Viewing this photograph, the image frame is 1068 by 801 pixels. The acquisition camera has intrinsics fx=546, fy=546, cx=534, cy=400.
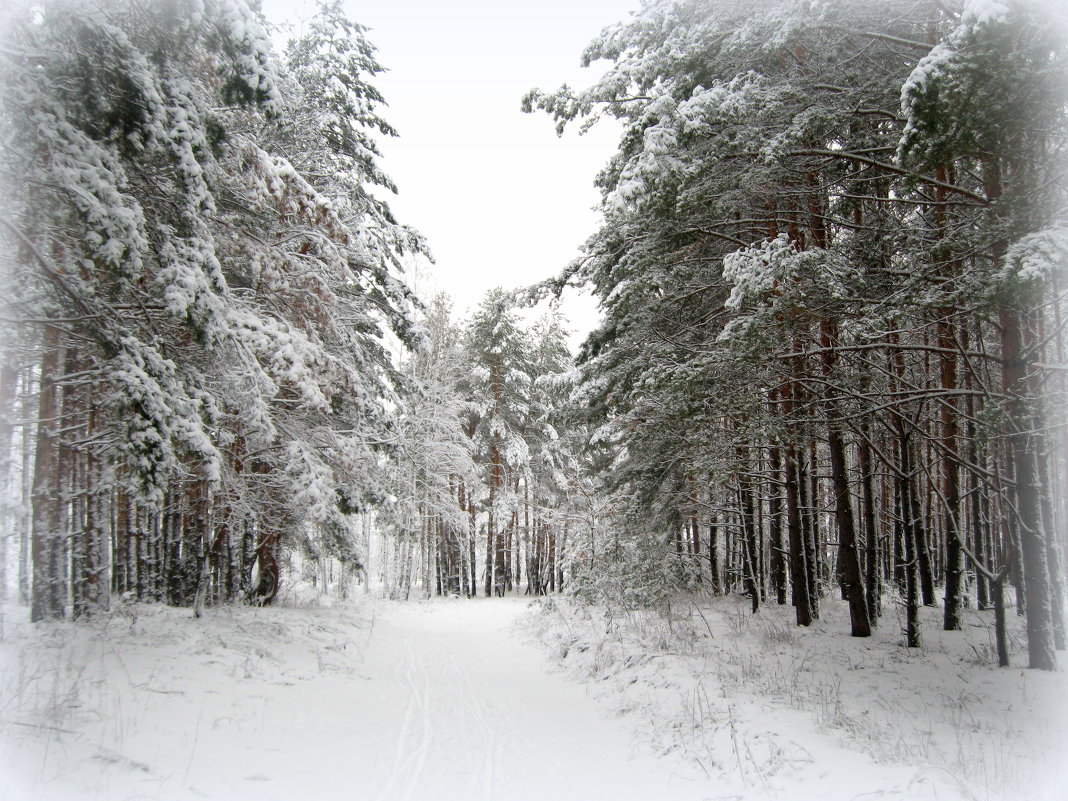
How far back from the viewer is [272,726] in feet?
19.6

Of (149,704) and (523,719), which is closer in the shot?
(149,704)

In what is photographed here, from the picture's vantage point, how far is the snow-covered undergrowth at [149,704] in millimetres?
4141

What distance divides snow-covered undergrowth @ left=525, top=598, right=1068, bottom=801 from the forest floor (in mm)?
28

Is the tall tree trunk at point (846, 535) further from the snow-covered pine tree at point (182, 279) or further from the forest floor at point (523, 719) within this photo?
the snow-covered pine tree at point (182, 279)

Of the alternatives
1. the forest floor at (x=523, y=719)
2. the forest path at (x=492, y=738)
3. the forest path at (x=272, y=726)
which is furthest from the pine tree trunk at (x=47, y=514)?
the forest path at (x=492, y=738)

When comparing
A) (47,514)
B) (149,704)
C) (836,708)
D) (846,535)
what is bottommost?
(836,708)

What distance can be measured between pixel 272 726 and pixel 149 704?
123 centimetres

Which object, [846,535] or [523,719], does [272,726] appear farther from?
[846,535]

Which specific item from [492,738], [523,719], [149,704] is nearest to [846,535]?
[523,719]

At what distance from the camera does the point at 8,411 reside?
24.3 ft

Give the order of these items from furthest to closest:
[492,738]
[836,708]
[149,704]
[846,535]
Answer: [846,535] → [492,738] → [836,708] → [149,704]

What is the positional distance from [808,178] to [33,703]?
1182cm

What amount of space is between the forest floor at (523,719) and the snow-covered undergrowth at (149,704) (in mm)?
23

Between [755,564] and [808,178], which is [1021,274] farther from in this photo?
[755,564]
